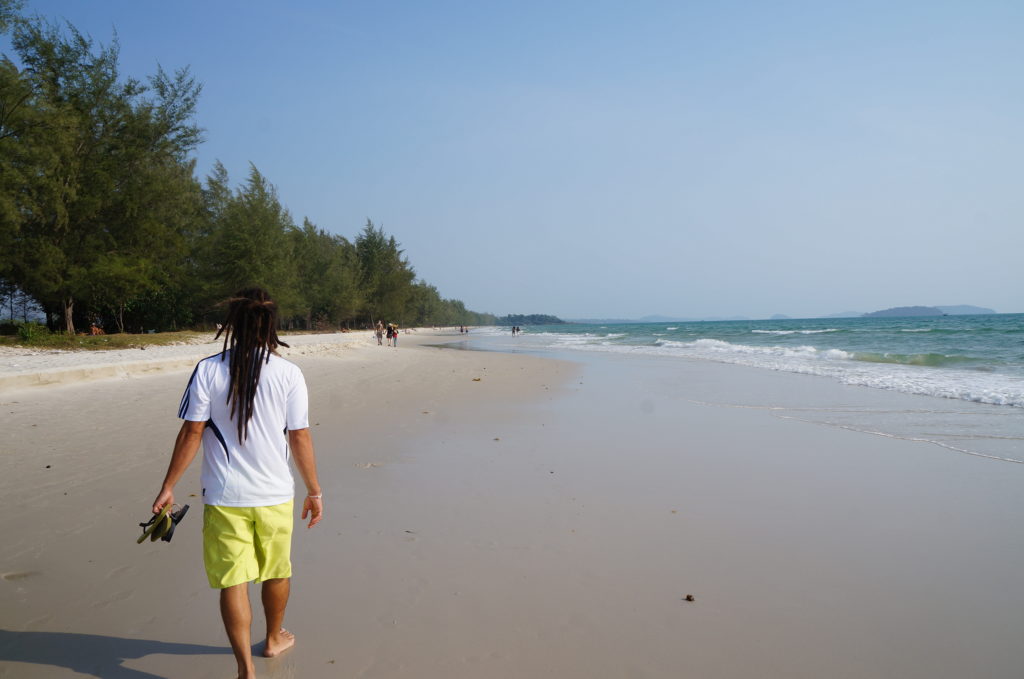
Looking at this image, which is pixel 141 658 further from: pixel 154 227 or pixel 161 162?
pixel 161 162

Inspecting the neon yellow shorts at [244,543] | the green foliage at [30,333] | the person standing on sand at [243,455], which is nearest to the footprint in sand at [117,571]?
the person standing on sand at [243,455]

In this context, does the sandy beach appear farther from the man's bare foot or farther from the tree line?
the tree line

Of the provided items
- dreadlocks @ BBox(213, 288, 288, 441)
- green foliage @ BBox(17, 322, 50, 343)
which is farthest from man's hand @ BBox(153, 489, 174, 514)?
green foliage @ BBox(17, 322, 50, 343)

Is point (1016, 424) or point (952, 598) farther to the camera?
point (1016, 424)

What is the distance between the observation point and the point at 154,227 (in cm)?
2248

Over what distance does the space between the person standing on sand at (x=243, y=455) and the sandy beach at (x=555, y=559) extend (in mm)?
520

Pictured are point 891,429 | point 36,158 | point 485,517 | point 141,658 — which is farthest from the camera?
point 36,158

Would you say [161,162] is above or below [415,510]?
above

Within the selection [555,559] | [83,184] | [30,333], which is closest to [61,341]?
[30,333]

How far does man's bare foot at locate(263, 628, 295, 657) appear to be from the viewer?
9.12 ft

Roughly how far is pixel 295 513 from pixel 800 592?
376cm

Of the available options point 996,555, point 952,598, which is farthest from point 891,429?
point 952,598

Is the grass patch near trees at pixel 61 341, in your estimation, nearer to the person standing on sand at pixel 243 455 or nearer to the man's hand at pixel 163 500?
the man's hand at pixel 163 500

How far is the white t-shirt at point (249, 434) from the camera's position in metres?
2.53
